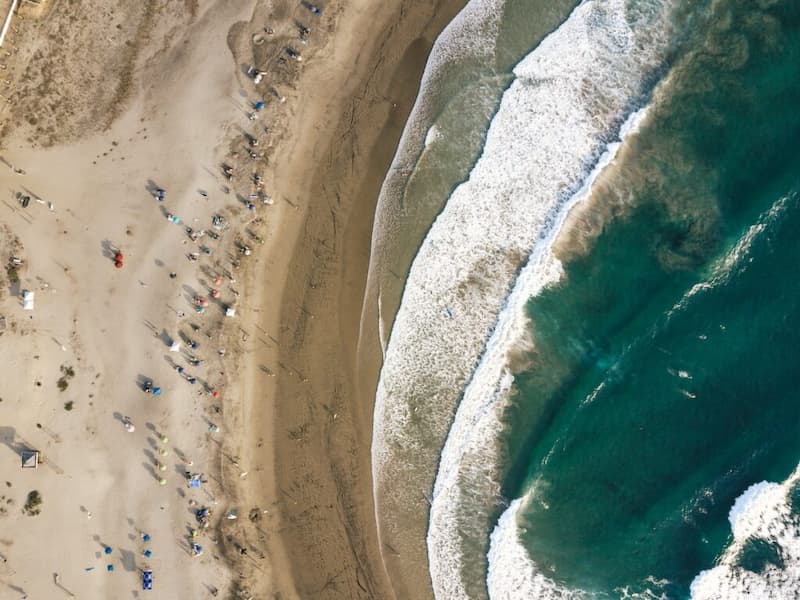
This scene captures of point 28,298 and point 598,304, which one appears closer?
point 28,298

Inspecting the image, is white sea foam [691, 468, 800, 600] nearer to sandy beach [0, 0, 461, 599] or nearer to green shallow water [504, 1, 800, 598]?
green shallow water [504, 1, 800, 598]

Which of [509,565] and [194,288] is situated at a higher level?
[194,288]

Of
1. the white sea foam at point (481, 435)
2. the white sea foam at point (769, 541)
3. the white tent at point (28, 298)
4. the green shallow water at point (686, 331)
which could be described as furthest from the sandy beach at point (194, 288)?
the white sea foam at point (769, 541)

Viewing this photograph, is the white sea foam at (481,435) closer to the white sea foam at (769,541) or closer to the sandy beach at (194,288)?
the sandy beach at (194,288)

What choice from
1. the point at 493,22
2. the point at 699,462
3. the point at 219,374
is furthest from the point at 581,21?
the point at 219,374

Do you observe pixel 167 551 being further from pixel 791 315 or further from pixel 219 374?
pixel 791 315

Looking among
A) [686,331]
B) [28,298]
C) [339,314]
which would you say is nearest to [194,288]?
[339,314]

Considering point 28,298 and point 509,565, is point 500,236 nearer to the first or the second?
point 509,565
